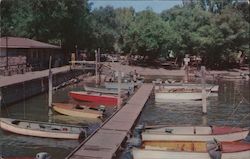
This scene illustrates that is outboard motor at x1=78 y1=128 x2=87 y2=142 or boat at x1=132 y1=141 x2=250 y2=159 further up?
boat at x1=132 y1=141 x2=250 y2=159

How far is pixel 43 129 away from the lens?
3475cm

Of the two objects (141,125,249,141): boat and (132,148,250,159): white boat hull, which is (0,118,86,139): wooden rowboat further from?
(132,148,250,159): white boat hull

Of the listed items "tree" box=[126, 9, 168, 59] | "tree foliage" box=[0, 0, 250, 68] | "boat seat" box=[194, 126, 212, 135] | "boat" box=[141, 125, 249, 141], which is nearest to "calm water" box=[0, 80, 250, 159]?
"boat" box=[141, 125, 249, 141]

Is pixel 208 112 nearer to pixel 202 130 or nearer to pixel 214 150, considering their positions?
pixel 202 130

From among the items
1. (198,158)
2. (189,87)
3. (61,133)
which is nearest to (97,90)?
(189,87)

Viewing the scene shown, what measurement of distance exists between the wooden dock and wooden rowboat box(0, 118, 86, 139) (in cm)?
176

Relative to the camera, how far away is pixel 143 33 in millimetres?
96062

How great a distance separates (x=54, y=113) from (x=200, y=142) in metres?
20.1

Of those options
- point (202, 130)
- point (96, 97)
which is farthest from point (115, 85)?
point (202, 130)

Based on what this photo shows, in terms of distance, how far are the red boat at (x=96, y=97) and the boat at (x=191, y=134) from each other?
22.0m

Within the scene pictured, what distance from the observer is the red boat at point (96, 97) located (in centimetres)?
5326

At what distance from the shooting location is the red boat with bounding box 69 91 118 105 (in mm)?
53259

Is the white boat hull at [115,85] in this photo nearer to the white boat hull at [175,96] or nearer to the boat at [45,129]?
the white boat hull at [175,96]

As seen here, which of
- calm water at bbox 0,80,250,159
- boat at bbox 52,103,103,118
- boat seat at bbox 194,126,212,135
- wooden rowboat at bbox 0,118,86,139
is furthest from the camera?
boat at bbox 52,103,103,118
